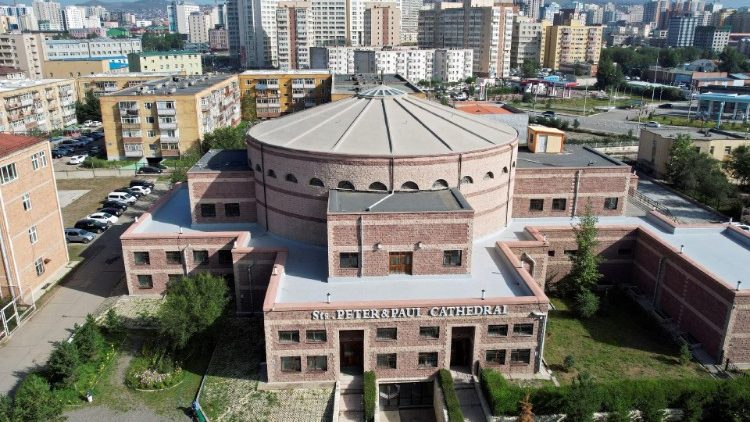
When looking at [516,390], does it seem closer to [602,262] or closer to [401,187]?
[401,187]

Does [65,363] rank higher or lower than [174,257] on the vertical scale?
lower

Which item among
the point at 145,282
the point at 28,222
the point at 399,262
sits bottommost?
the point at 145,282

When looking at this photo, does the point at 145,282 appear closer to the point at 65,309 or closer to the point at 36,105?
the point at 65,309

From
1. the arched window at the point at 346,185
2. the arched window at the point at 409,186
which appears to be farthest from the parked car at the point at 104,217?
the arched window at the point at 409,186

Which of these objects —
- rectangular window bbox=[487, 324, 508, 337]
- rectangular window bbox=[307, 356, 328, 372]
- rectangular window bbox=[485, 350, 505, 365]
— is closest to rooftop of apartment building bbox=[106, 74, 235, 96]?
rectangular window bbox=[307, 356, 328, 372]

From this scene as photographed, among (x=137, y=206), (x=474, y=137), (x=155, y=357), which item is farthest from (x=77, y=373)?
(x=137, y=206)

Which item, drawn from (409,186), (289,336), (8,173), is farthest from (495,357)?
(8,173)
